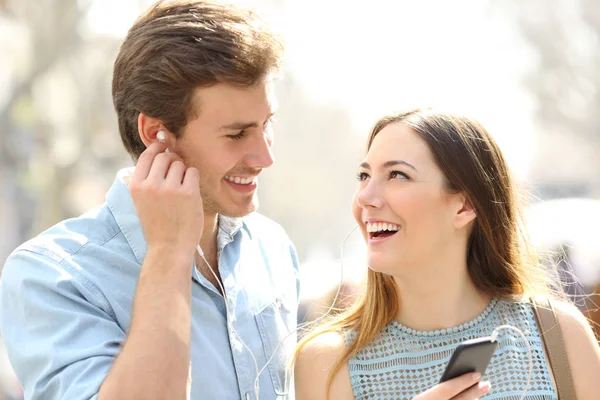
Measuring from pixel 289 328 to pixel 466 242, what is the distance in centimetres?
71

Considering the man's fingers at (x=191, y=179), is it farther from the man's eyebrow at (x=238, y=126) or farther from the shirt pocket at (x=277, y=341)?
the shirt pocket at (x=277, y=341)

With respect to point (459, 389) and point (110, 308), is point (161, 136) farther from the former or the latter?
Answer: point (459, 389)

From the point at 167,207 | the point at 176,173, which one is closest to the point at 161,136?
the point at 176,173

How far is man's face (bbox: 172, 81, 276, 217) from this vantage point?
9.83 feet

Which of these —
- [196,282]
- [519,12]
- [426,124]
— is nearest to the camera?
[196,282]

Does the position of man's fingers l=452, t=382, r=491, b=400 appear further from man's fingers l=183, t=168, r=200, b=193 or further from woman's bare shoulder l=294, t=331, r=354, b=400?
man's fingers l=183, t=168, r=200, b=193

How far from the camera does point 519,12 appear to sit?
11.7m

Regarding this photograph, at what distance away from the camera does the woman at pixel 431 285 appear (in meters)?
3.08

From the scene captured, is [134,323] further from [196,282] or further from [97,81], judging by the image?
[97,81]

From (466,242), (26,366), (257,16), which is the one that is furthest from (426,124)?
(26,366)

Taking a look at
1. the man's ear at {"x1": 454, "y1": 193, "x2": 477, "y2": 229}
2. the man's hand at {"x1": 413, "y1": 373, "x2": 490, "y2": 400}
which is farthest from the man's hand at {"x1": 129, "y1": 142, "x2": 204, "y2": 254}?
the man's ear at {"x1": 454, "y1": 193, "x2": 477, "y2": 229}

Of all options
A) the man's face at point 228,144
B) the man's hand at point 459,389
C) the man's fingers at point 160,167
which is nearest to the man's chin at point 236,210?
the man's face at point 228,144

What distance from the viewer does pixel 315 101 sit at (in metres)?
11.3

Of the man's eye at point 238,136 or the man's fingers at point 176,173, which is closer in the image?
the man's fingers at point 176,173
